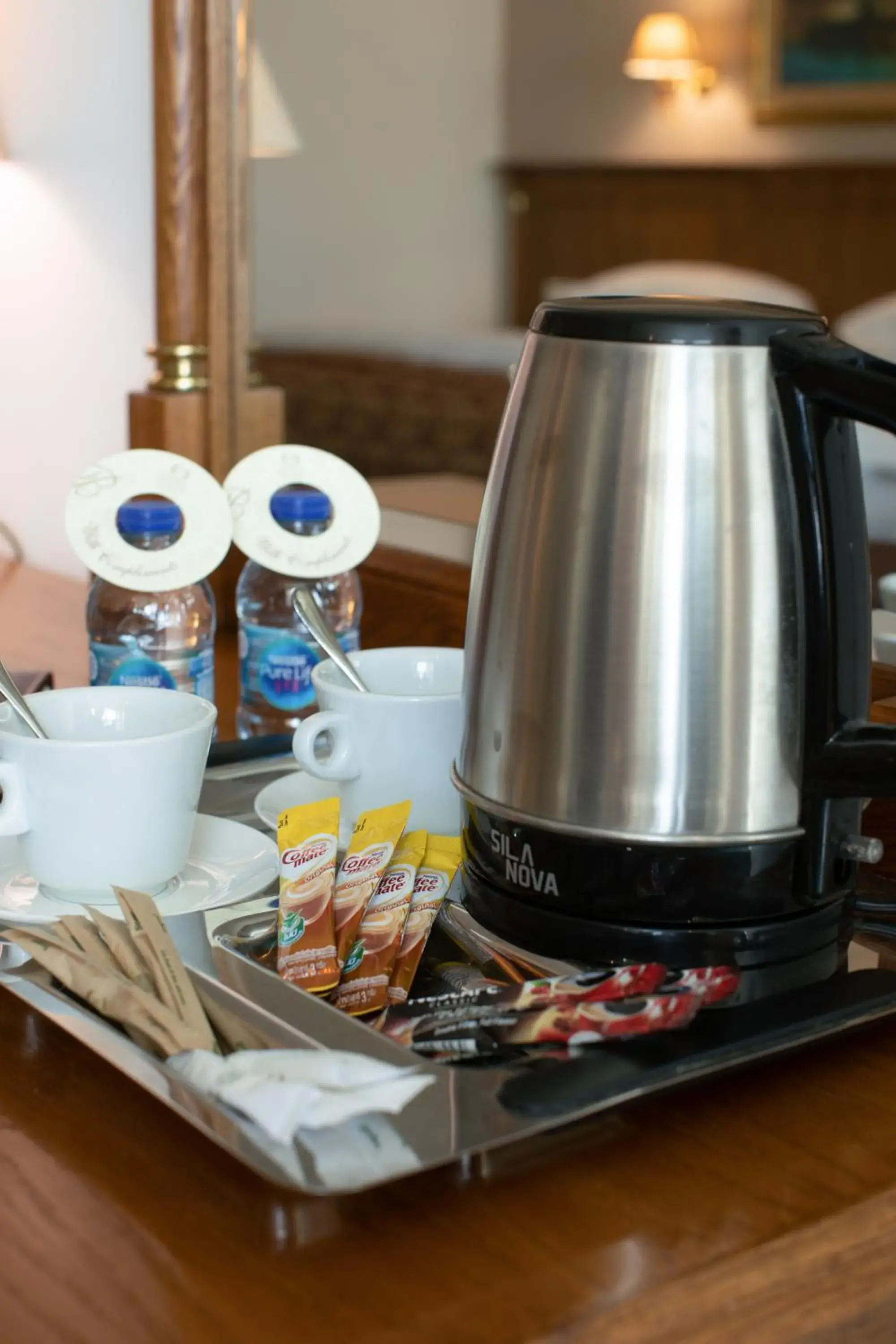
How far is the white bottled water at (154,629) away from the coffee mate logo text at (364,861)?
9.3 inches

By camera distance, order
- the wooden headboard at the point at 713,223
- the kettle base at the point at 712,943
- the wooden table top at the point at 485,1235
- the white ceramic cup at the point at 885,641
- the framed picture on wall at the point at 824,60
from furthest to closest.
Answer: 1. the wooden headboard at the point at 713,223
2. the framed picture on wall at the point at 824,60
3. the white ceramic cup at the point at 885,641
4. the kettle base at the point at 712,943
5. the wooden table top at the point at 485,1235

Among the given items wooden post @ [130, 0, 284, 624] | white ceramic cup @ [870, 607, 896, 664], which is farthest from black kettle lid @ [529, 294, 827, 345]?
wooden post @ [130, 0, 284, 624]

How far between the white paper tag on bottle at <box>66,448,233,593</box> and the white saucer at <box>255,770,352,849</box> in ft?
0.41

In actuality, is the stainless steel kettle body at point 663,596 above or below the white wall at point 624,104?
below

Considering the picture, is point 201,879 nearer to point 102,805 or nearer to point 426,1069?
point 102,805

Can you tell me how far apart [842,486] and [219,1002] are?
8.9 inches

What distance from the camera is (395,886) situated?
19.9 inches

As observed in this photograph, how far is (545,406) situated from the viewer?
440 millimetres

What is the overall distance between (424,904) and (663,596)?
0.45 ft

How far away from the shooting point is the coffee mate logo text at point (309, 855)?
49 centimetres

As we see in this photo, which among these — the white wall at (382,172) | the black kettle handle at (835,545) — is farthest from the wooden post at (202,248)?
the white wall at (382,172)

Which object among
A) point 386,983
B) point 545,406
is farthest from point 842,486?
point 386,983

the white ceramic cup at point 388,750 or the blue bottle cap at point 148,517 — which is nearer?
the white ceramic cup at point 388,750

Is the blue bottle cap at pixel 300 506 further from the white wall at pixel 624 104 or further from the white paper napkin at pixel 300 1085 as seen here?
the white wall at pixel 624 104
